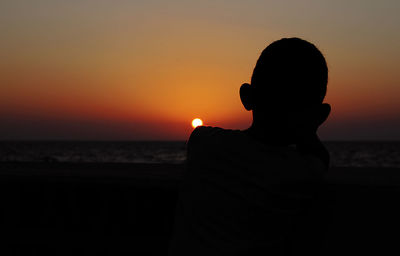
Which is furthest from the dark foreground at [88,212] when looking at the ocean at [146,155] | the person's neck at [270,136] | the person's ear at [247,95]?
the ocean at [146,155]

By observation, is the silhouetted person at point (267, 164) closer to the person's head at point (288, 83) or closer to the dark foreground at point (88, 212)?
the person's head at point (288, 83)

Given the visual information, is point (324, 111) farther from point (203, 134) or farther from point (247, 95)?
point (203, 134)

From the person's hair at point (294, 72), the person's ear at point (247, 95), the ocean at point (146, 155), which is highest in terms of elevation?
the person's hair at point (294, 72)

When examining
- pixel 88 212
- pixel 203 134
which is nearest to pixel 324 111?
pixel 203 134

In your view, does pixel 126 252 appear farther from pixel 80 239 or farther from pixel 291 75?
pixel 291 75

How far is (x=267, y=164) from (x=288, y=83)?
8.9 inches

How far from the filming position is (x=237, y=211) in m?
1.13

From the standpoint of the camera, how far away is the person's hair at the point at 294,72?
3.55 feet

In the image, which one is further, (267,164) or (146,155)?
(146,155)

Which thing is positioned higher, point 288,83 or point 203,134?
point 288,83

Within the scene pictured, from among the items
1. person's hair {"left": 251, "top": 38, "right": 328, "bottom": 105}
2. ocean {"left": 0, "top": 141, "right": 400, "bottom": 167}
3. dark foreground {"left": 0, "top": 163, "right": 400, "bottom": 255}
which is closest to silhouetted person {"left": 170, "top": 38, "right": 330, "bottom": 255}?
person's hair {"left": 251, "top": 38, "right": 328, "bottom": 105}

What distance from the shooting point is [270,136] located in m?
1.17

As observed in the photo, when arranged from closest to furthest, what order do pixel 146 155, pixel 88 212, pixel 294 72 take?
pixel 294 72 → pixel 88 212 → pixel 146 155

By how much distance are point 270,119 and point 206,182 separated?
27 centimetres
